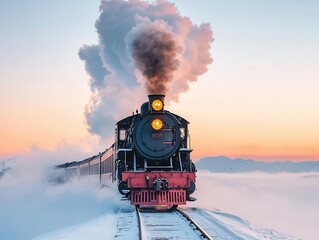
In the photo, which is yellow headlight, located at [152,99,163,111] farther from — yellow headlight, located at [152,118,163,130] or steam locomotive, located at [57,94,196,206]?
yellow headlight, located at [152,118,163,130]

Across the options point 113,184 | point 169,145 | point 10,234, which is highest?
point 169,145

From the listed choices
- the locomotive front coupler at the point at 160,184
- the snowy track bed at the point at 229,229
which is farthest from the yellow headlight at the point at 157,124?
the snowy track bed at the point at 229,229

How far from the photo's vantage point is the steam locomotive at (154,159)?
1546 centimetres

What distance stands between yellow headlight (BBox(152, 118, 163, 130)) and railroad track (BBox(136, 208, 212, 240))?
2.63 m

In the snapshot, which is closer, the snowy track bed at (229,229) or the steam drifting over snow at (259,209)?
the snowy track bed at (229,229)

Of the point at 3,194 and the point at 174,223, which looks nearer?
the point at 174,223

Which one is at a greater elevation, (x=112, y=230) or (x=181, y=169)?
(x=181, y=169)

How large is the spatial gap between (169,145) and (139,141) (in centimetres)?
97

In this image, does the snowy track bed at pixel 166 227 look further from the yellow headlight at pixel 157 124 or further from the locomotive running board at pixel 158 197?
the yellow headlight at pixel 157 124

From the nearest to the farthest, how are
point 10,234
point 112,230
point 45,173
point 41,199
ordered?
point 112,230 < point 10,234 < point 41,199 < point 45,173

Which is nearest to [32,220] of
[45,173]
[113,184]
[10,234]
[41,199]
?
[10,234]

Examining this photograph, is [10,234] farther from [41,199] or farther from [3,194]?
[3,194]

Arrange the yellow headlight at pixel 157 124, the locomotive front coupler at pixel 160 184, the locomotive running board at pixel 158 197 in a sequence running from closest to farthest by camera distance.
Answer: the locomotive front coupler at pixel 160 184 → the locomotive running board at pixel 158 197 → the yellow headlight at pixel 157 124

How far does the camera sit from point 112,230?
41.2 ft
